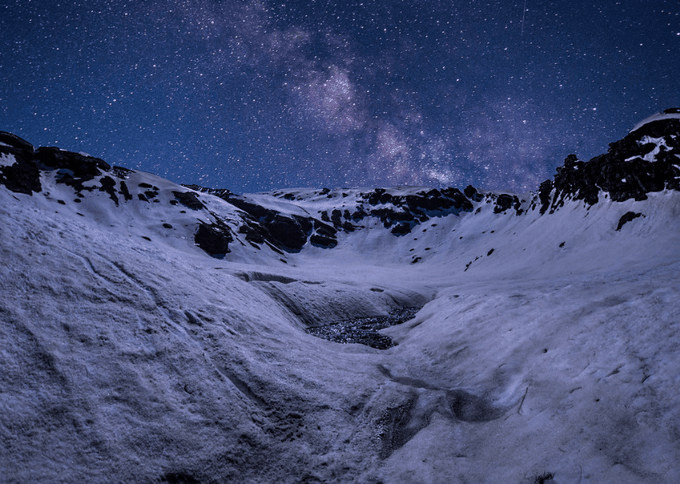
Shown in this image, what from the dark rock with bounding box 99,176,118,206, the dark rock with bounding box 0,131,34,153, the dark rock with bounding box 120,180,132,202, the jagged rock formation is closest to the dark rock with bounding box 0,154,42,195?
the jagged rock formation

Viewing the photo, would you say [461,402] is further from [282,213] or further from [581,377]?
[282,213]

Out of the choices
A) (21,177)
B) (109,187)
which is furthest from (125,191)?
(21,177)

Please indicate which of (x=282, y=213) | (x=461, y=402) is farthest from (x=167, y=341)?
(x=282, y=213)

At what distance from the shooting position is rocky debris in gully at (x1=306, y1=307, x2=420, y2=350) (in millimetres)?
18656

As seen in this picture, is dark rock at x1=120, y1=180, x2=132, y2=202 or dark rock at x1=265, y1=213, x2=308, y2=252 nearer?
dark rock at x1=120, y1=180, x2=132, y2=202

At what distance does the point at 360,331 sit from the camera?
75.3ft

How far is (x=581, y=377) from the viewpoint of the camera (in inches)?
292

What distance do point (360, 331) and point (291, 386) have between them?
1434 centimetres

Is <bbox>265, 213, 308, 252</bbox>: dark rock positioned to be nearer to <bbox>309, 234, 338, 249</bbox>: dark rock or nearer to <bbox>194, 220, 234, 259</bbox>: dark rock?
<bbox>309, 234, 338, 249</bbox>: dark rock

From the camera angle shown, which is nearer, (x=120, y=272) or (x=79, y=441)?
(x=79, y=441)

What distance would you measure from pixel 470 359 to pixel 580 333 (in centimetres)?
382

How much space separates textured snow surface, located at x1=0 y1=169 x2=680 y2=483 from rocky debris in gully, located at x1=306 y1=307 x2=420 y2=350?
3.32m

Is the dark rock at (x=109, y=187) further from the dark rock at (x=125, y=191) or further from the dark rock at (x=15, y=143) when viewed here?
the dark rock at (x=15, y=143)

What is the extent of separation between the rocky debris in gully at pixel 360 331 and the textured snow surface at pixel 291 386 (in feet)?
10.9
